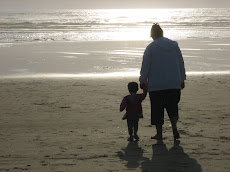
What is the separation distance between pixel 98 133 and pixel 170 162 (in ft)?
5.99

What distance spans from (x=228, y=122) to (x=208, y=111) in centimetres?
98

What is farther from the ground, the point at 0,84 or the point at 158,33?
the point at 158,33

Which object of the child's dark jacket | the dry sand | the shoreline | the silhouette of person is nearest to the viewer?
the dry sand

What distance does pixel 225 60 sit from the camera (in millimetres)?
17859

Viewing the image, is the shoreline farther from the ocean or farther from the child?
the child

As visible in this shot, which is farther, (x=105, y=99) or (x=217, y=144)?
(x=105, y=99)

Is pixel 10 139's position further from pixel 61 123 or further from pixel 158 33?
pixel 158 33

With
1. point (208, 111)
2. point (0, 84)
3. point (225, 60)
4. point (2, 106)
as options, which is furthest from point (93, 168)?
point (225, 60)

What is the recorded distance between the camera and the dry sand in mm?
5715

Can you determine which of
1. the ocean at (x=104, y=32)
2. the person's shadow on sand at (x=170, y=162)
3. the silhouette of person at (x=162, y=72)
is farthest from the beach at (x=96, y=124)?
Result: the ocean at (x=104, y=32)

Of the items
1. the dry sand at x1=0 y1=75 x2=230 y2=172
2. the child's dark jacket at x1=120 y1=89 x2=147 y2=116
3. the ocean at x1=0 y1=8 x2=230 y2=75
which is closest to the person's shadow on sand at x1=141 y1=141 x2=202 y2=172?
the dry sand at x1=0 y1=75 x2=230 y2=172

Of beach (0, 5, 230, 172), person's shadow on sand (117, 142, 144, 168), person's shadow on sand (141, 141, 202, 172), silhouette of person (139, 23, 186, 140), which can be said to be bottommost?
person's shadow on sand (141, 141, 202, 172)

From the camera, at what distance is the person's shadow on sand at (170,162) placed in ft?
17.9

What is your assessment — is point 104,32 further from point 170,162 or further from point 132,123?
point 170,162
